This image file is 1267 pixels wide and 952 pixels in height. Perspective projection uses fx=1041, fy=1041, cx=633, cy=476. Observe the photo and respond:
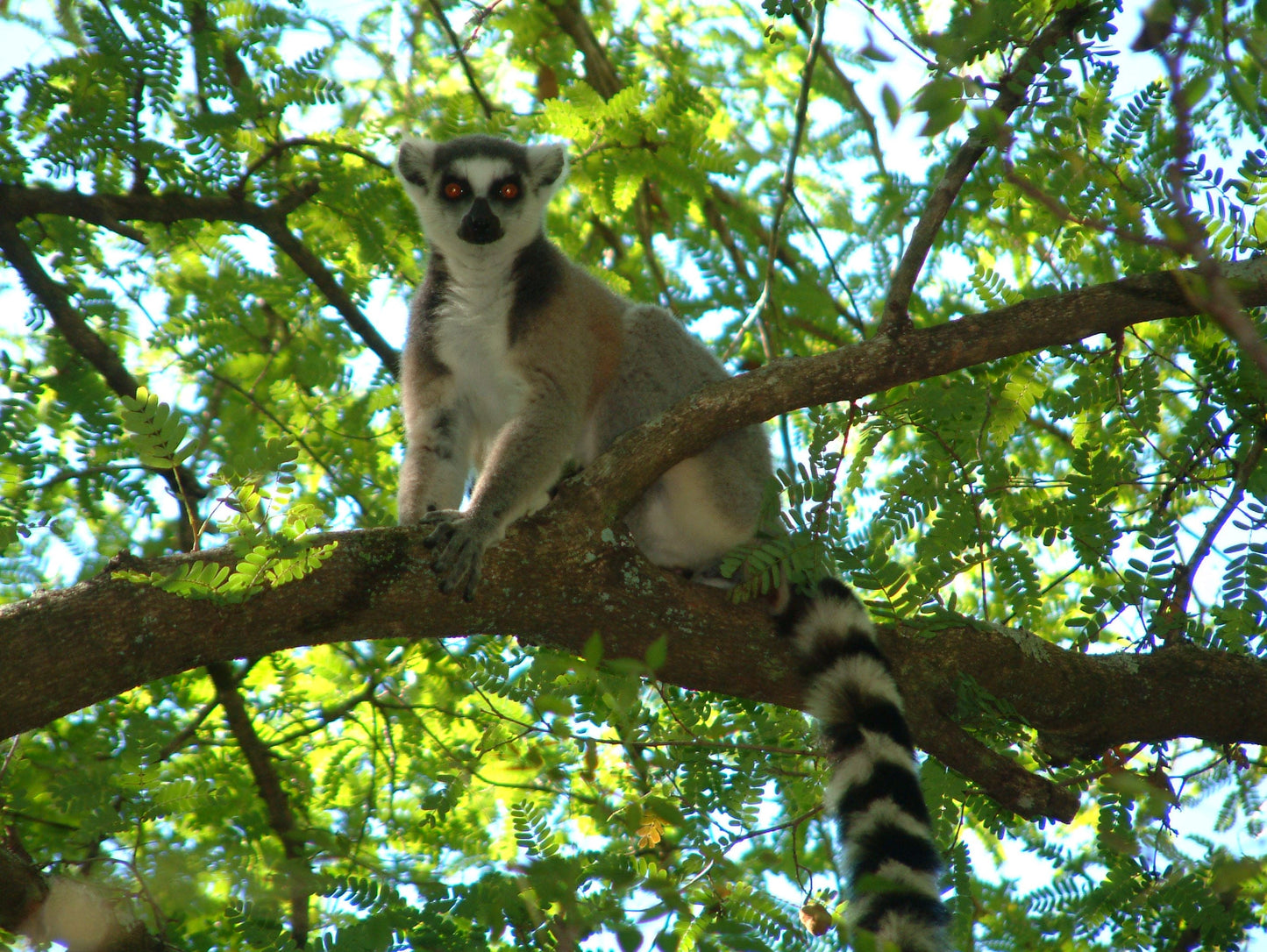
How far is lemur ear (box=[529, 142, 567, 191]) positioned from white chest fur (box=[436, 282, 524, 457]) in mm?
774

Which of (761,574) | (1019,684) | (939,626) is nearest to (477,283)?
(761,574)

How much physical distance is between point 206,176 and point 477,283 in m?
1.58

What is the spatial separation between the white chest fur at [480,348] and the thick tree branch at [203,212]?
28.5 inches

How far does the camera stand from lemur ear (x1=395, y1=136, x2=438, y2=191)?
220 inches

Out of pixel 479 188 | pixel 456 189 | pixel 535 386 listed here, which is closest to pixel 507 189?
pixel 479 188

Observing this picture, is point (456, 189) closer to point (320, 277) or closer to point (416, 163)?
point (416, 163)

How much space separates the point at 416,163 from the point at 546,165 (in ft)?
2.29

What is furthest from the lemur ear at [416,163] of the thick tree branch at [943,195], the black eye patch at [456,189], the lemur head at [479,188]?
the thick tree branch at [943,195]

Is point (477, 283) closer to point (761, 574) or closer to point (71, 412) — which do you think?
point (71, 412)

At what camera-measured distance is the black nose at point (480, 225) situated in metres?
5.21

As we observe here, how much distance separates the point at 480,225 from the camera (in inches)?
205

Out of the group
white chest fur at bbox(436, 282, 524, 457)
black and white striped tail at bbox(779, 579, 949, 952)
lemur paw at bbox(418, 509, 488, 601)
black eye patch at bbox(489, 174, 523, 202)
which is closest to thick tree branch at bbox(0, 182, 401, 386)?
white chest fur at bbox(436, 282, 524, 457)

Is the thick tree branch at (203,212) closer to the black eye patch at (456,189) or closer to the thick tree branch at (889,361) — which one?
the black eye patch at (456,189)

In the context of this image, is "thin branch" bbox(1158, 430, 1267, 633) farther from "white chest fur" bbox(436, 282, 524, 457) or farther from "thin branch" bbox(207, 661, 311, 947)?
"thin branch" bbox(207, 661, 311, 947)
